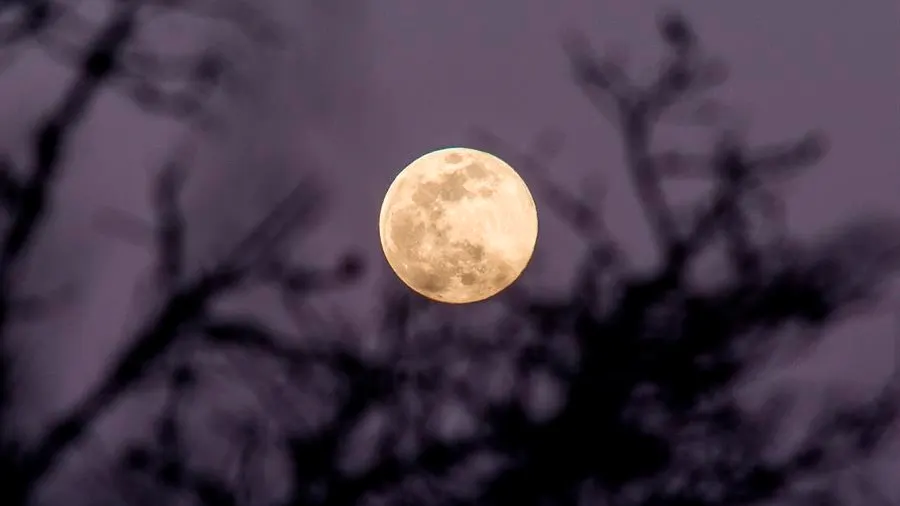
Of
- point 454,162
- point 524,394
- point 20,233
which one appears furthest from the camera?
point 524,394

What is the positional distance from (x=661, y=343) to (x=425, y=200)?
1558 mm

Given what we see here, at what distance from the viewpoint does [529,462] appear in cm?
589

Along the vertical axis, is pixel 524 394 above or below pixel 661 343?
below

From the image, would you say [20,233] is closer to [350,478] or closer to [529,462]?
[350,478]

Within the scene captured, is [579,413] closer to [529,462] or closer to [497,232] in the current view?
[529,462]

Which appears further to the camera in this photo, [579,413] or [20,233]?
[579,413]

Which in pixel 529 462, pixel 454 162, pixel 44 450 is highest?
pixel 454 162

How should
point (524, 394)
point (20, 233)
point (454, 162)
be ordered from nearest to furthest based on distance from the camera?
point (20, 233), point (454, 162), point (524, 394)

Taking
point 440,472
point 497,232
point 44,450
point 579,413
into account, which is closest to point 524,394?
point 579,413

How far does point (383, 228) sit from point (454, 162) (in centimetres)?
55

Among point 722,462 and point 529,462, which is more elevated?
point 722,462

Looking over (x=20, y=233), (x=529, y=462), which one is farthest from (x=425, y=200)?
(x=20, y=233)

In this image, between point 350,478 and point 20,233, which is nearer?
point 20,233

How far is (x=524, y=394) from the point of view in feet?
19.1
